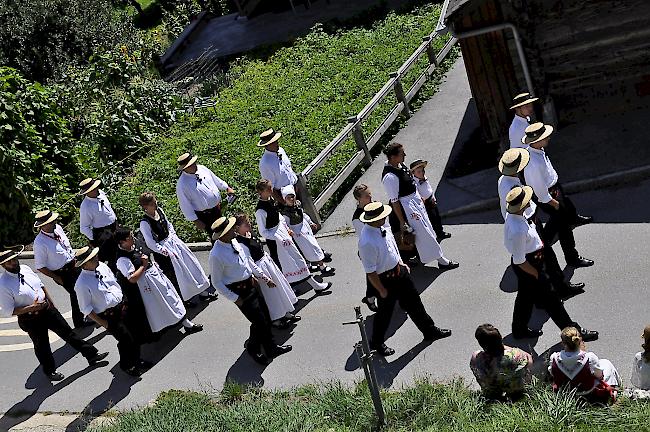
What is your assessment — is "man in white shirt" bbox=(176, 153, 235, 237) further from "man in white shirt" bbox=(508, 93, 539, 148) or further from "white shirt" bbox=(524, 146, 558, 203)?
"white shirt" bbox=(524, 146, 558, 203)

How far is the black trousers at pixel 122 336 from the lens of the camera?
1099 cm

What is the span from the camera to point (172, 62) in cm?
2527

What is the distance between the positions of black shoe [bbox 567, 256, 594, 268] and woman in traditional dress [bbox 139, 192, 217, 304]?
5.01 m

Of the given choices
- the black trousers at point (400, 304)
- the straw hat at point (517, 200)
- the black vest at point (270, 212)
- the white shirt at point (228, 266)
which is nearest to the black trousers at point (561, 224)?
the straw hat at point (517, 200)

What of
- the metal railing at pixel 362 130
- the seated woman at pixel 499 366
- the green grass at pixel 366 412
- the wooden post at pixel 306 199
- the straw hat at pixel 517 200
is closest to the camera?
the green grass at pixel 366 412

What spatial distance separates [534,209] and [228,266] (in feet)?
11.4

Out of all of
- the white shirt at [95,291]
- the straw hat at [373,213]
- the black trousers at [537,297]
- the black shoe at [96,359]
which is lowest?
the black shoe at [96,359]

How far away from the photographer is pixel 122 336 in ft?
36.4

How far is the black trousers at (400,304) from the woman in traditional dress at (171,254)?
3.37 meters

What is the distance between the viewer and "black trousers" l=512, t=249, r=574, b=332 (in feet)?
30.1

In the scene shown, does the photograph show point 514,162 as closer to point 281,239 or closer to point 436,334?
point 436,334

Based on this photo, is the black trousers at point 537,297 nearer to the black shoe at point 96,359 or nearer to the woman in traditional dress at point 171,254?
the woman in traditional dress at point 171,254

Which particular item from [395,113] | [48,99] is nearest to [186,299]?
[395,113]

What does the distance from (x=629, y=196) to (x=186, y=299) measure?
615cm
